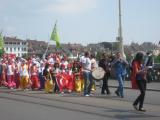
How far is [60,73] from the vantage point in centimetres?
2211

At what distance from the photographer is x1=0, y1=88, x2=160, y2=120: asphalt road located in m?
13.1

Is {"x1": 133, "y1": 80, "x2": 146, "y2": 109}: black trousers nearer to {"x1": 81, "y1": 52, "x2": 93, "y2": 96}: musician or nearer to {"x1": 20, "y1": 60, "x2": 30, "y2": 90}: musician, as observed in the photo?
{"x1": 81, "y1": 52, "x2": 93, "y2": 96}: musician

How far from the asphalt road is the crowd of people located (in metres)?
1.09

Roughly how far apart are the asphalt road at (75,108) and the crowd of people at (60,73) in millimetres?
1091

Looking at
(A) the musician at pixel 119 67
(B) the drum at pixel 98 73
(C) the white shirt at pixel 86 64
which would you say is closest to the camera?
(A) the musician at pixel 119 67

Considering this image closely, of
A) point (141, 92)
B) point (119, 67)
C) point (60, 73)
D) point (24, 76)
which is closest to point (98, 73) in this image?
point (119, 67)

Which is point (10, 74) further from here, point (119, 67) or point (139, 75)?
point (139, 75)

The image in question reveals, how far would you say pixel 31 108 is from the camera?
15.4m

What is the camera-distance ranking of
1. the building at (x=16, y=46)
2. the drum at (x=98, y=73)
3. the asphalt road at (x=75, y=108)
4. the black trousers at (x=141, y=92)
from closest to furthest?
the asphalt road at (x=75, y=108)
the black trousers at (x=141, y=92)
the drum at (x=98, y=73)
the building at (x=16, y=46)

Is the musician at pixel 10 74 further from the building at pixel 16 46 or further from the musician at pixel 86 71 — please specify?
the building at pixel 16 46

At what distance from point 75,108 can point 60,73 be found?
6957mm

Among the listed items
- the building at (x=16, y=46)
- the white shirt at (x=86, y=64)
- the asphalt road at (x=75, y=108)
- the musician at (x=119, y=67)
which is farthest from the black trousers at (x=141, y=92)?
the building at (x=16, y=46)

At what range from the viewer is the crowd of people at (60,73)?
64.5 feet

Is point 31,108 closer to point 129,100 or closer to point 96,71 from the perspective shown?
point 129,100
